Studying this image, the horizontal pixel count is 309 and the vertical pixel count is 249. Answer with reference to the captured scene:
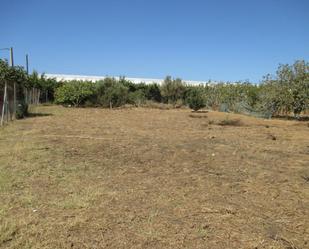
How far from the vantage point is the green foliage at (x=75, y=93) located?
78.4 feet

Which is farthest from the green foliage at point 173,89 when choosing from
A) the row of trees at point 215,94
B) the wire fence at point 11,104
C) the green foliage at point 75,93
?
the wire fence at point 11,104

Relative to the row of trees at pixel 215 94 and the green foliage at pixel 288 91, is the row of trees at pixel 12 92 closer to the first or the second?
the row of trees at pixel 215 94

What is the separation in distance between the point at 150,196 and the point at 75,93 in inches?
813

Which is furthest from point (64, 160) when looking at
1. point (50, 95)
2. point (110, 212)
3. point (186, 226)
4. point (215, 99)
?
point (50, 95)

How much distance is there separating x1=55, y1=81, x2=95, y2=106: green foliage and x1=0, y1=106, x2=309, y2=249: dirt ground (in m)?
16.5

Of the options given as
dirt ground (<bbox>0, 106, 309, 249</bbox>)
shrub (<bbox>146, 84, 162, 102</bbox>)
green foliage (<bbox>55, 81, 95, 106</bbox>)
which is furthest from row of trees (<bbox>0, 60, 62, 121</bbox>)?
shrub (<bbox>146, 84, 162, 102</bbox>)

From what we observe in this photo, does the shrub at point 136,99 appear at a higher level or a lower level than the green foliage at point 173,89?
lower

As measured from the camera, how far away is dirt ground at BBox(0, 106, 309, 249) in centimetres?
312

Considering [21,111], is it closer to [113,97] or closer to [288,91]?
[113,97]

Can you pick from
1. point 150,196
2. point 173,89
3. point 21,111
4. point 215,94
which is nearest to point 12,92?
point 21,111

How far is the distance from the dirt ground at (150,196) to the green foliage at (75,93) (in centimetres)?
1648

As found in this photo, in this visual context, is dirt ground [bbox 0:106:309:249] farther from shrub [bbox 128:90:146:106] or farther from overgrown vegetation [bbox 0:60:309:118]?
shrub [bbox 128:90:146:106]

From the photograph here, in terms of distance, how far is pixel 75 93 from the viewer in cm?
2384

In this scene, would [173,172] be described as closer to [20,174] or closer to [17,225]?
[20,174]
